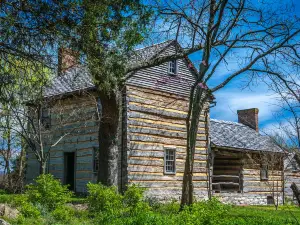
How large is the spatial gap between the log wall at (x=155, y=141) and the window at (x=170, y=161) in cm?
21

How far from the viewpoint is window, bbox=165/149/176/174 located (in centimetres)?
2128

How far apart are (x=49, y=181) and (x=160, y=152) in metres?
9.11

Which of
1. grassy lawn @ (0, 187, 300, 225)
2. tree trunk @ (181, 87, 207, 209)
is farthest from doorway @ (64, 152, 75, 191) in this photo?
grassy lawn @ (0, 187, 300, 225)

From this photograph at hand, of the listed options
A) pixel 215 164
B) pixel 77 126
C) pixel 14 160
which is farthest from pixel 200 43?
pixel 14 160

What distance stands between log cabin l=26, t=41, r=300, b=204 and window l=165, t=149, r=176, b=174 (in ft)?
0.16

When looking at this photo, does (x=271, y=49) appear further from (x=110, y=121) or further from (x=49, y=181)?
(x=49, y=181)

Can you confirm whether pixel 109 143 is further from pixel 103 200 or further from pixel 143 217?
pixel 143 217

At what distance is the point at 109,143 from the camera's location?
15703mm

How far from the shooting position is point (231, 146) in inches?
997

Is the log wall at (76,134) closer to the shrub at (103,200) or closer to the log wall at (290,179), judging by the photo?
the shrub at (103,200)

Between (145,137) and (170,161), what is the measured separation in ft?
6.91

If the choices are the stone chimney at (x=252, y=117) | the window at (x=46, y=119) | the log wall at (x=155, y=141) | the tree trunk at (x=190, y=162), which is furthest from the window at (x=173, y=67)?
the stone chimney at (x=252, y=117)

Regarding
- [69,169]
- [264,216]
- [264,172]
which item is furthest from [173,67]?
[264,216]

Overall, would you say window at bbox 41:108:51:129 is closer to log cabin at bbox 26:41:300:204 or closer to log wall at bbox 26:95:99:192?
log cabin at bbox 26:41:300:204
